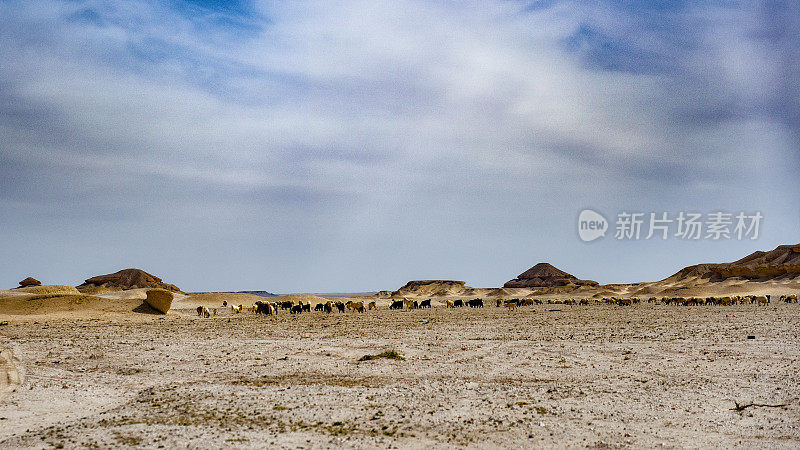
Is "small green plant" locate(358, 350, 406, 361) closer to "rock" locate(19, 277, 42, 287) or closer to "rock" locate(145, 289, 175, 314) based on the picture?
"rock" locate(145, 289, 175, 314)

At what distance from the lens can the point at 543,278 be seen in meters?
180

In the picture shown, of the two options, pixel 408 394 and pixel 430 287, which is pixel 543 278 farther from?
pixel 408 394

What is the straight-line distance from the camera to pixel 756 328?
25719 mm

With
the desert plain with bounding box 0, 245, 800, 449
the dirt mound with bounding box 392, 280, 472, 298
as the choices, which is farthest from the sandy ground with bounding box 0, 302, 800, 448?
the dirt mound with bounding box 392, 280, 472, 298

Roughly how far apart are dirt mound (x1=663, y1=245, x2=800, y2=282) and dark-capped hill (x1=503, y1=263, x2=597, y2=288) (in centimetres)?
3472

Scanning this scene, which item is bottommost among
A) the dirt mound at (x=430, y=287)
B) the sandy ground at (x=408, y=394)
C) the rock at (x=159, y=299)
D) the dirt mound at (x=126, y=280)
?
the dirt mound at (x=430, y=287)

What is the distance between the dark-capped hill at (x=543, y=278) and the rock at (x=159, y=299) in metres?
140

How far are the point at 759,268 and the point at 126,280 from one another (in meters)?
133

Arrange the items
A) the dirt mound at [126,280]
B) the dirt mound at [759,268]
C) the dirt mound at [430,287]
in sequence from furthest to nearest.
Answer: the dirt mound at [430,287] < the dirt mound at [126,280] < the dirt mound at [759,268]

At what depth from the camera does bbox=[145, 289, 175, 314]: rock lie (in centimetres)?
4004

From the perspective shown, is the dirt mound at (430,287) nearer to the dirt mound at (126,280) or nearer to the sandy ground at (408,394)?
the dirt mound at (126,280)

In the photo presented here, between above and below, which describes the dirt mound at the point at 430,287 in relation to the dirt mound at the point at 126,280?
below

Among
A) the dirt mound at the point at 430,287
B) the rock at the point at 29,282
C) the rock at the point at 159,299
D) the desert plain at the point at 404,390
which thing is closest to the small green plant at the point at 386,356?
the desert plain at the point at 404,390

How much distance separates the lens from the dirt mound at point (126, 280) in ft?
392
